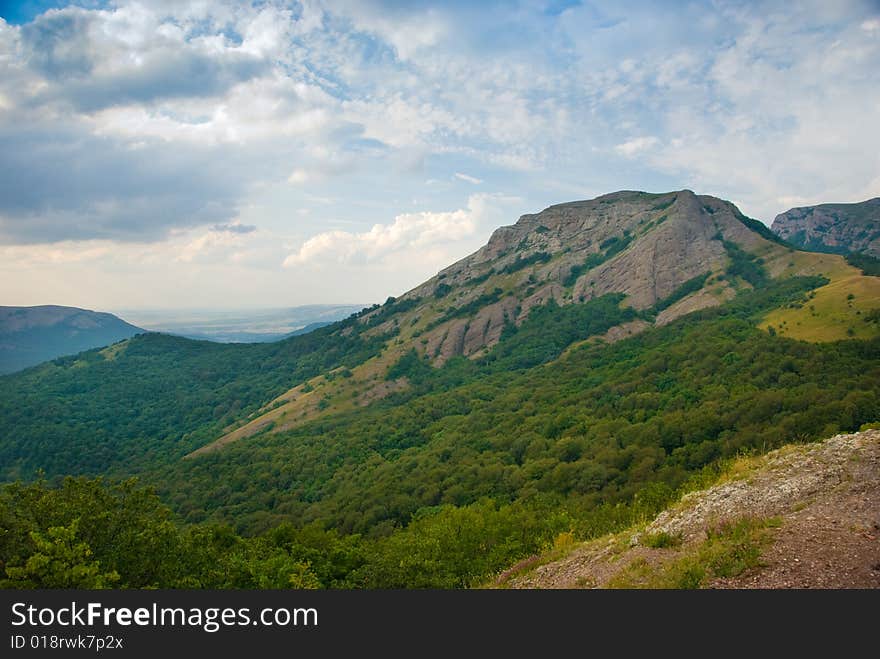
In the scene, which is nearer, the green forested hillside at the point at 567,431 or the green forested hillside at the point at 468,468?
the green forested hillside at the point at 468,468

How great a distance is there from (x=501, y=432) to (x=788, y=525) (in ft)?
279

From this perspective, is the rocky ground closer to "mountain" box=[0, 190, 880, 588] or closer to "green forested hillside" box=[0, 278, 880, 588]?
"mountain" box=[0, 190, 880, 588]

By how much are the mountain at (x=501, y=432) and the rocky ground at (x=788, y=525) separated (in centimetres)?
472

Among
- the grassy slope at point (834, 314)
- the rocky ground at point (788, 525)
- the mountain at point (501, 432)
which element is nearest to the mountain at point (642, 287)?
the mountain at point (501, 432)

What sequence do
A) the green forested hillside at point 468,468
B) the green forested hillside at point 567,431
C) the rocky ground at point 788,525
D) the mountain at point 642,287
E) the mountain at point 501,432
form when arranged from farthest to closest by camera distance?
the mountain at point 642,287 < the green forested hillside at point 567,431 < the mountain at point 501,432 < the green forested hillside at point 468,468 < the rocky ground at point 788,525

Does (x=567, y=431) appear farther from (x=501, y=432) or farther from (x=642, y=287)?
(x=642, y=287)

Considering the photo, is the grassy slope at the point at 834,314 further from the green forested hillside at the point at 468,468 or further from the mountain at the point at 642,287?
the mountain at the point at 642,287

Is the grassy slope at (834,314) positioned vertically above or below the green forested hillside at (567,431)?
above

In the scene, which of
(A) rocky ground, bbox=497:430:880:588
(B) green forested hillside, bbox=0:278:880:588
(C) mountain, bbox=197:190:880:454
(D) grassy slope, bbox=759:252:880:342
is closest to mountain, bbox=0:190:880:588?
(B) green forested hillside, bbox=0:278:880:588

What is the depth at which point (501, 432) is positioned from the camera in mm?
99500

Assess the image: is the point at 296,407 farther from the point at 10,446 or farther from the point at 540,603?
the point at 540,603

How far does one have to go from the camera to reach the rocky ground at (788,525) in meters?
13.4

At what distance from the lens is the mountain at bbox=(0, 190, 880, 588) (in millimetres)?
25891

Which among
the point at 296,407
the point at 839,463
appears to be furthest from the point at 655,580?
the point at 296,407
